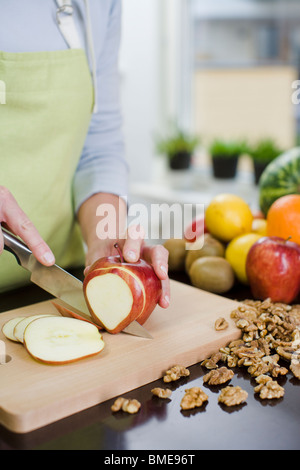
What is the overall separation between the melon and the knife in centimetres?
65

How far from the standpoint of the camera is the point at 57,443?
2.18 ft

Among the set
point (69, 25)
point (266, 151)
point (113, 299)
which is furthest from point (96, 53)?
point (266, 151)

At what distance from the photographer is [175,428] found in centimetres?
69

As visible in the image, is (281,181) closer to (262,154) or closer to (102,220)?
(102,220)

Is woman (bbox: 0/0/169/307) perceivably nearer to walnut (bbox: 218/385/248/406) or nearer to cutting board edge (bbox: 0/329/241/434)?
cutting board edge (bbox: 0/329/241/434)

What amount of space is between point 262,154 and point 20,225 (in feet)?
6.82

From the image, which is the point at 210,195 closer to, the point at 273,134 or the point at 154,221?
the point at 154,221

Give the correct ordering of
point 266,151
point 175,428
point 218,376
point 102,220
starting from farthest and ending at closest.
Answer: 1. point 266,151
2. point 102,220
3. point 218,376
4. point 175,428

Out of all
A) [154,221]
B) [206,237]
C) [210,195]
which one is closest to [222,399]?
[206,237]


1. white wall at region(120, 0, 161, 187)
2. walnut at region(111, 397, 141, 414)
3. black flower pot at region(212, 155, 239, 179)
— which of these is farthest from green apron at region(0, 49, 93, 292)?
black flower pot at region(212, 155, 239, 179)

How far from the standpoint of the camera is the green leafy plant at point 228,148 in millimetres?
2883

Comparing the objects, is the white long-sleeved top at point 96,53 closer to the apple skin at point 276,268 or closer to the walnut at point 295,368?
the apple skin at point 276,268

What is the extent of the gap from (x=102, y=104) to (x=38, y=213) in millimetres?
322

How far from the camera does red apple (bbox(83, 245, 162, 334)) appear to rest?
0.90 meters
